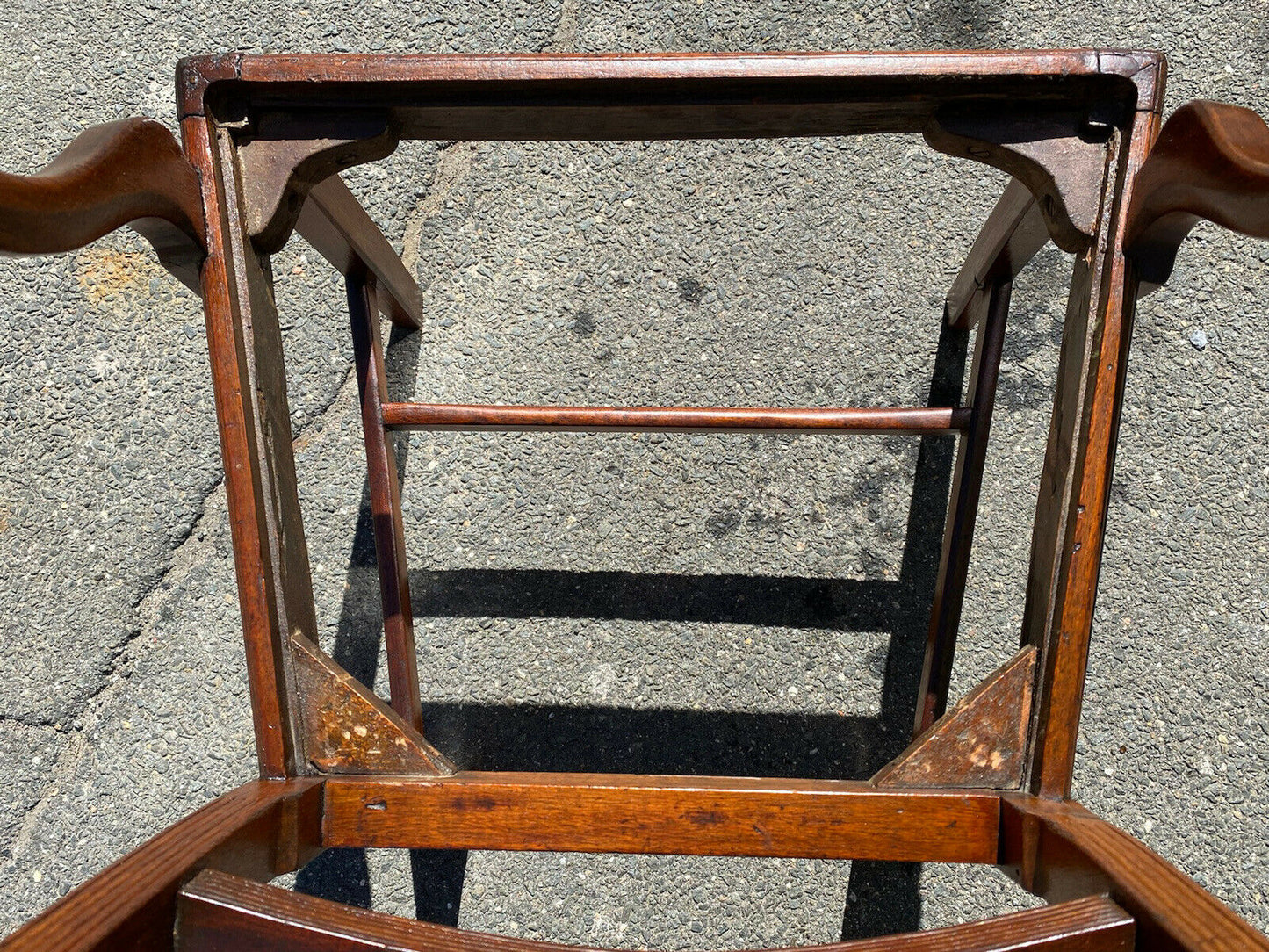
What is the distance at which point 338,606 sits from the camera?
4.86 ft

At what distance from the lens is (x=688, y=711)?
1.46 metres

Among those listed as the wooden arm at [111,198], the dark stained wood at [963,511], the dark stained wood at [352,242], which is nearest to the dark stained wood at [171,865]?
the wooden arm at [111,198]

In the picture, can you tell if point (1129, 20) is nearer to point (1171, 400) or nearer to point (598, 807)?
point (1171, 400)

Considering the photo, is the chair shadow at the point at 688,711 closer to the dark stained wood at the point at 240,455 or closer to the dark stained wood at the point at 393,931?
the dark stained wood at the point at 240,455

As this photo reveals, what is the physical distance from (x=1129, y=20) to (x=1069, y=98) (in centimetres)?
93

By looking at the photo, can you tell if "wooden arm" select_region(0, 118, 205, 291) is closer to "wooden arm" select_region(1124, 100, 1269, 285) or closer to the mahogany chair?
the mahogany chair

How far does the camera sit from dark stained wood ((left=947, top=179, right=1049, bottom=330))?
1020 millimetres

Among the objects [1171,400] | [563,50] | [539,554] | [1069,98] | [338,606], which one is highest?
[563,50]

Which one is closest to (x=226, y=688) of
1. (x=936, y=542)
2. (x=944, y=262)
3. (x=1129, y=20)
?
(x=936, y=542)

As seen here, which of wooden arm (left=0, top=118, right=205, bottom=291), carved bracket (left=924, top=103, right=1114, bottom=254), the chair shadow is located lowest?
the chair shadow

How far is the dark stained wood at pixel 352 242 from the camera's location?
105 centimetres

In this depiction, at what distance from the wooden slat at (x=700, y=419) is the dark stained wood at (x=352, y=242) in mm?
234

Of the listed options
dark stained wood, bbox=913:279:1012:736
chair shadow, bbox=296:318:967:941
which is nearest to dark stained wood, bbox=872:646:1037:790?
dark stained wood, bbox=913:279:1012:736

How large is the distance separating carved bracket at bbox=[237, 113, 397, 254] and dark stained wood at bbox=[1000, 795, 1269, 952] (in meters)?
0.86
